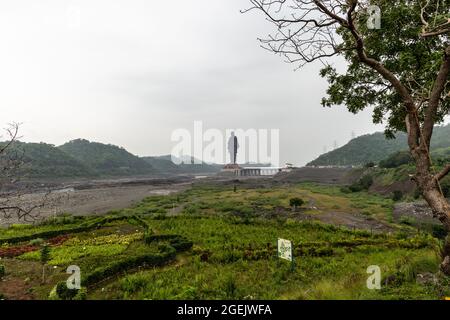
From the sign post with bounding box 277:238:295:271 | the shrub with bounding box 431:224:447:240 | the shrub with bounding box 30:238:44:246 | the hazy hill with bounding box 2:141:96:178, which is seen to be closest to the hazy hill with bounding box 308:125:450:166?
the hazy hill with bounding box 2:141:96:178

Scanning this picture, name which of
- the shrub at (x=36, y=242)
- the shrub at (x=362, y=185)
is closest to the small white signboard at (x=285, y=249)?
the shrub at (x=36, y=242)

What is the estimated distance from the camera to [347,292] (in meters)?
8.17

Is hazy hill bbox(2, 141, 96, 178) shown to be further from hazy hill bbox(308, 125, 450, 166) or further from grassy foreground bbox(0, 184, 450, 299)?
hazy hill bbox(308, 125, 450, 166)

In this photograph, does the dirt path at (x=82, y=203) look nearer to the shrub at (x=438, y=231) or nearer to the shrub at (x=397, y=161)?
the shrub at (x=438, y=231)

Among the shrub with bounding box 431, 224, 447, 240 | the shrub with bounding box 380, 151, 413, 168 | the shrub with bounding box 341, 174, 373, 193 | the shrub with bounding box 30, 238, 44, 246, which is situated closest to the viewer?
the shrub with bounding box 30, 238, 44, 246

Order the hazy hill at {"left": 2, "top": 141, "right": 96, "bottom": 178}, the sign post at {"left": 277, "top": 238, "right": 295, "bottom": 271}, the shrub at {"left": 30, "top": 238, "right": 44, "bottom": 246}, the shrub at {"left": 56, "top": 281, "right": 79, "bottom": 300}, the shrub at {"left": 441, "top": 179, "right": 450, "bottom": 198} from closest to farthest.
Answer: the shrub at {"left": 56, "top": 281, "right": 79, "bottom": 300} < the sign post at {"left": 277, "top": 238, "right": 295, "bottom": 271} < the shrub at {"left": 30, "top": 238, "right": 44, "bottom": 246} < the shrub at {"left": 441, "top": 179, "right": 450, "bottom": 198} < the hazy hill at {"left": 2, "top": 141, "right": 96, "bottom": 178}

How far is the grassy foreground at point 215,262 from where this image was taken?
10.1 metres

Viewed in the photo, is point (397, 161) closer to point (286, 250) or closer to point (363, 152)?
point (286, 250)

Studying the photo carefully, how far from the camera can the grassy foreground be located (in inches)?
396

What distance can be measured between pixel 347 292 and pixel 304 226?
19.3 m

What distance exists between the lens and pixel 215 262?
16.4m

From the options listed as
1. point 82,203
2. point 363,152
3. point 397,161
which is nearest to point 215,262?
point 82,203

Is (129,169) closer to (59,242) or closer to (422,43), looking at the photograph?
(59,242)
